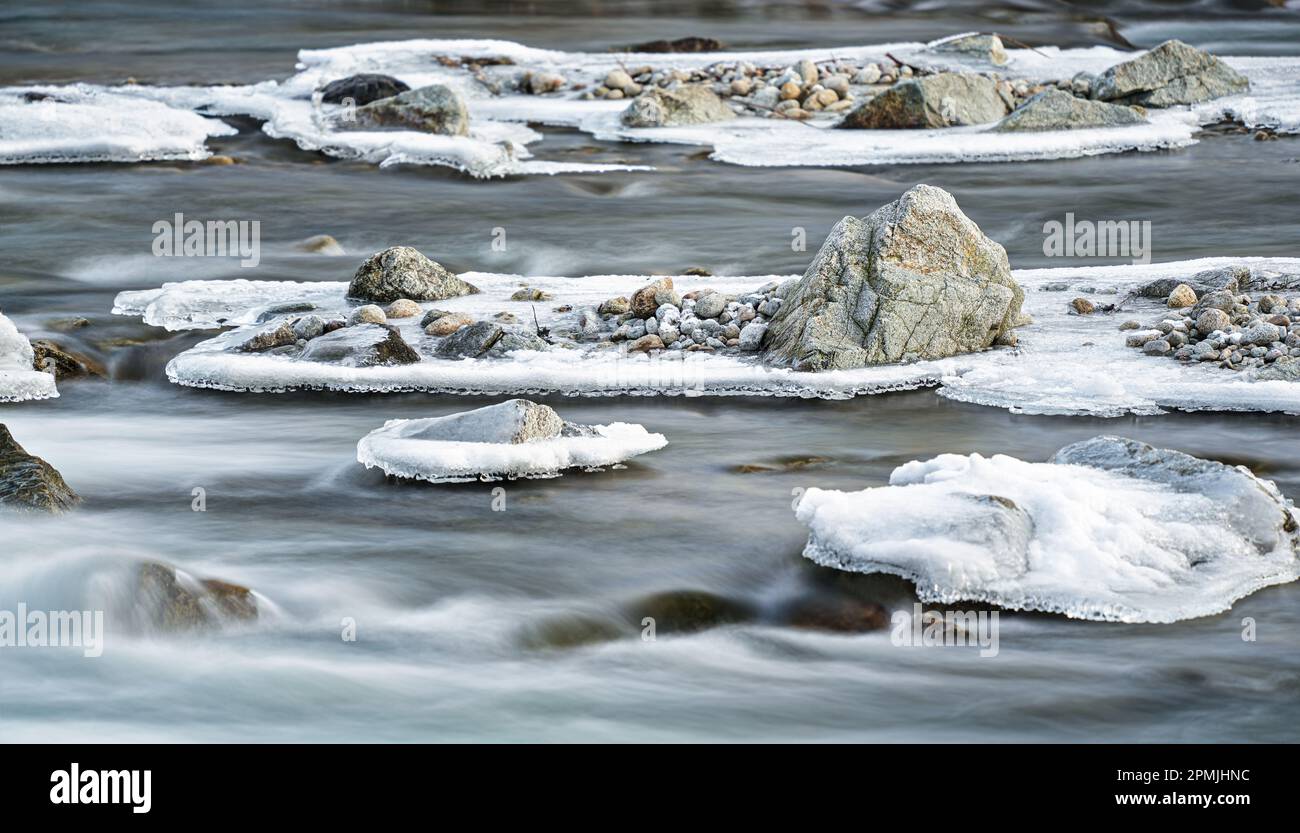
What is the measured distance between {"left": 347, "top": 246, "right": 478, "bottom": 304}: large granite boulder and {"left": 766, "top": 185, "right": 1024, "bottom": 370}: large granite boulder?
83.7 inches

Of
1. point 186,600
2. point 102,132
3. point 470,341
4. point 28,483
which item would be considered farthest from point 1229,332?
point 102,132

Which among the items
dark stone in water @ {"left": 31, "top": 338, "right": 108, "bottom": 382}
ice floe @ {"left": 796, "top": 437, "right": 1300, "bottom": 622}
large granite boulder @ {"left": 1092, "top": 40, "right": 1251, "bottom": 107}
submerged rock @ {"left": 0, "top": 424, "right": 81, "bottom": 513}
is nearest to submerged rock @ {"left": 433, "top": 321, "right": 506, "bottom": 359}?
dark stone in water @ {"left": 31, "top": 338, "right": 108, "bottom": 382}

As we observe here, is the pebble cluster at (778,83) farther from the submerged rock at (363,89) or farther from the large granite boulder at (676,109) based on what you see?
the submerged rock at (363,89)

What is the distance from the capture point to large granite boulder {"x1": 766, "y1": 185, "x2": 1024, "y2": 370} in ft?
23.1

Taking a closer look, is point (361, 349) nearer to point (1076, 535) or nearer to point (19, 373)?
point (19, 373)

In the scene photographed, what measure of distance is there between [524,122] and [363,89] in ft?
5.59

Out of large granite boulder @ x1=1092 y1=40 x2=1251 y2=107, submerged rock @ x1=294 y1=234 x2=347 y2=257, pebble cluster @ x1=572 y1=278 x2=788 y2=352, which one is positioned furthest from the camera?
large granite boulder @ x1=1092 y1=40 x2=1251 y2=107

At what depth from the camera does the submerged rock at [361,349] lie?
7.28 metres

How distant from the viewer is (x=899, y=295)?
7.07m

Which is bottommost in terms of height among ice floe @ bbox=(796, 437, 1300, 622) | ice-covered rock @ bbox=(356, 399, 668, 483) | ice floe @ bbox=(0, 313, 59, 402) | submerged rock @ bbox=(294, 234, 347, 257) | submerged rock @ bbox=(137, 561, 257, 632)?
submerged rock @ bbox=(137, 561, 257, 632)

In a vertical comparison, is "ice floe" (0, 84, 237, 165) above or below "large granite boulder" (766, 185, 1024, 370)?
above

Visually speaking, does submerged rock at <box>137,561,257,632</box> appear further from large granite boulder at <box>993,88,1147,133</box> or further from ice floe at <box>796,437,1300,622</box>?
large granite boulder at <box>993,88,1147,133</box>

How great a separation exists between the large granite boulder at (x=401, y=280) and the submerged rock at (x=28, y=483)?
3176 mm
